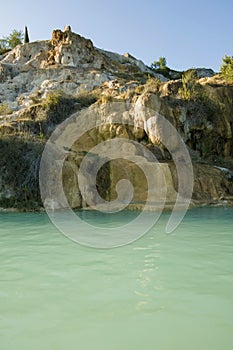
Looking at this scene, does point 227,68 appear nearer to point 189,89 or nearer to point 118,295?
point 189,89

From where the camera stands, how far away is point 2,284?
3.62 m

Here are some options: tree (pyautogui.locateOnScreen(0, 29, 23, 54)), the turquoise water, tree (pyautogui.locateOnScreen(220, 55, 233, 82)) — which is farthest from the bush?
tree (pyautogui.locateOnScreen(0, 29, 23, 54))

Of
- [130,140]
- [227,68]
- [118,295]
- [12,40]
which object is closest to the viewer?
[118,295]

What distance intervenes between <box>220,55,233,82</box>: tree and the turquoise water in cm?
1353

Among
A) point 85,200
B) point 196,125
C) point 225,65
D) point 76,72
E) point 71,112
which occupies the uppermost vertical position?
point 76,72

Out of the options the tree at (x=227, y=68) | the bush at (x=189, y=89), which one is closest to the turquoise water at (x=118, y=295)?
the bush at (x=189, y=89)

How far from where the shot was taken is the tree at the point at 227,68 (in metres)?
17.5

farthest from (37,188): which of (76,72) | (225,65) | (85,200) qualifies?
(76,72)

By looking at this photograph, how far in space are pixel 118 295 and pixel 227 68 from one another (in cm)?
1742

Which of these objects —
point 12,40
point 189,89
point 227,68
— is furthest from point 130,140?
point 12,40

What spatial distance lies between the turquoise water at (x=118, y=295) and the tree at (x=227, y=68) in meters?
13.5

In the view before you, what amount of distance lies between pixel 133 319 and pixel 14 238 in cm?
370

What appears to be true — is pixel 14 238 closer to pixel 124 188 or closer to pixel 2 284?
pixel 2 284

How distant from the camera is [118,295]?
3322mm
